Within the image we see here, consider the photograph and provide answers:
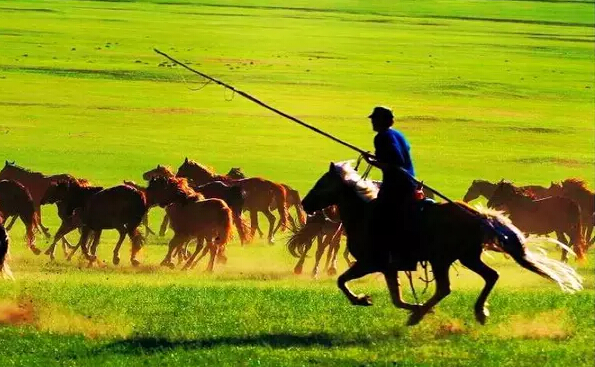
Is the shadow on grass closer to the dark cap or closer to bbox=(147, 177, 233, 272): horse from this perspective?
the dark cap

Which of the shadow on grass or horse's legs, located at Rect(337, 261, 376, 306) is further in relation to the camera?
horse's legs, located at Rect(337, 261, 376, 306)

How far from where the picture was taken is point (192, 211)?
2088 centimetres

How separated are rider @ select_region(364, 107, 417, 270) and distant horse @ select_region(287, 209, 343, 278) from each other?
618 centimetres

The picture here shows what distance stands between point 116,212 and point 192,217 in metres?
1.25

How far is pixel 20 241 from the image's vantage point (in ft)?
74.9

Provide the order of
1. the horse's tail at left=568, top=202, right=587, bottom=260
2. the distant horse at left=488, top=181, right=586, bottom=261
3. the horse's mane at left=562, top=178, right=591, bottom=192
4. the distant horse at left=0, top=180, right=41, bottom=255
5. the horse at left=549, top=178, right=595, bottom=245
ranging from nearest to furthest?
the distant horse at left=0, top=180, right=41, bottom=255, the horse's tail at left=568, top=202, right=587, bottom=260, the distant horse at left=488, top=181, right=586, bottom=261, the horse at left=549, top=178, right=595, bottom=245, the horse's mane at left=562, top=178, right=591, bottom=192

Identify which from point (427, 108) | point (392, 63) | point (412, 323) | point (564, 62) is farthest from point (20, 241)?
point (564, 62)

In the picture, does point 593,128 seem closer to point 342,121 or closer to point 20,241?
point 342,121

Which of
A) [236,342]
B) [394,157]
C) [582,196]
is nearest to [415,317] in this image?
[394,157]

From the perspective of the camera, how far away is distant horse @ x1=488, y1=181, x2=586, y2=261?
2350 cm

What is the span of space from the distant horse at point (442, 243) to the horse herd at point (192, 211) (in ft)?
18.9

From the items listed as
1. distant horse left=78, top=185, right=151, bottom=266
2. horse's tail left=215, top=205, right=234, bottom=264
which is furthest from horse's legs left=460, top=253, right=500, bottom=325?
distant horse left=78, top=185, right=151, bottom=266

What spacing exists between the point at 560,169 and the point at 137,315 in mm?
23456

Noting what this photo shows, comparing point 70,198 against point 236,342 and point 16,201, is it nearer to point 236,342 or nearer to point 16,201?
point 16,201
